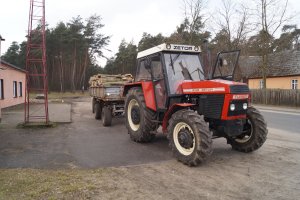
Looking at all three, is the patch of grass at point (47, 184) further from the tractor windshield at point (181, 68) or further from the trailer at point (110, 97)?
the trailer at point (110, 97)

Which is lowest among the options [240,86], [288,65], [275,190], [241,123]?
[275,190]

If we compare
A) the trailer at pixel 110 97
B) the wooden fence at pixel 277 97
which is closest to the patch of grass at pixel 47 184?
the trailer at pixel 110 97

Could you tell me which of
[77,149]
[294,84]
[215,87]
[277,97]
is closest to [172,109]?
[215,87]

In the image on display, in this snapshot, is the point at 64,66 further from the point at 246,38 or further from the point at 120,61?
the point at 246,38

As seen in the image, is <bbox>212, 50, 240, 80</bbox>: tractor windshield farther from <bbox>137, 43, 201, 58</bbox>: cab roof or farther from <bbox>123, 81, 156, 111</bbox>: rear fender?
<bbox>123, 81, 156, 111</bbox>: rear fender

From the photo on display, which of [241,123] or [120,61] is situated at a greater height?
[120,61]

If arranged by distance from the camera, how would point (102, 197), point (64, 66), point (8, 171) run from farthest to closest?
point (64, 66) → point (8, 171) → point (102, 197)

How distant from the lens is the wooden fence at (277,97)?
25.1 metres

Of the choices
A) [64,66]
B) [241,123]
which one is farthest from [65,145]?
[64,66]

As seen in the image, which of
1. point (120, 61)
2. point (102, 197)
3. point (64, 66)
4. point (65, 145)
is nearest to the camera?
point (102, 197)

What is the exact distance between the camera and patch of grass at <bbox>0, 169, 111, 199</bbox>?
4728mm

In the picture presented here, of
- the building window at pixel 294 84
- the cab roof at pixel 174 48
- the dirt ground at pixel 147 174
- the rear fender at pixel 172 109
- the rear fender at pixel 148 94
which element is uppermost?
the cab roof at pixel 174 48

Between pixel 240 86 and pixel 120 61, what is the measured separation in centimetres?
5916

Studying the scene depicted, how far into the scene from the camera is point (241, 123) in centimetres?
690
